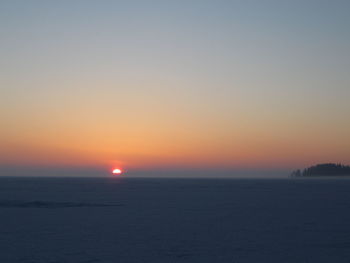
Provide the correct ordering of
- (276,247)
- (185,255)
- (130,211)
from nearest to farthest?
(185,255) < (276,247) < (130,211)

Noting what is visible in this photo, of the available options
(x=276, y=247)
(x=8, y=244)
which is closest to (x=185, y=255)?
(x=276, y=247)

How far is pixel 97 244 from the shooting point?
53.5ft

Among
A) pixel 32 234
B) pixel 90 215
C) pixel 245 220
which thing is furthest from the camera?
pixel 90 215

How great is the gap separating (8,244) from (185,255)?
5.66 metres

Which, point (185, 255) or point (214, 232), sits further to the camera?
point (214, 232)

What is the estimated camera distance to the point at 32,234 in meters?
18.1

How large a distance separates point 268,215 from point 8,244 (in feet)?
42.6

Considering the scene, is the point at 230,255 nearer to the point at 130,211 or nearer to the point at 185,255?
the point at 185,255

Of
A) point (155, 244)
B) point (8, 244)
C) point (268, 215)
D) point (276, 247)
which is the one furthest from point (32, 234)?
point (268, 215)

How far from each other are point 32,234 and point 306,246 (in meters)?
9.33

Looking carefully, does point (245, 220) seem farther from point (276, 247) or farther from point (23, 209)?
point (23, 209)

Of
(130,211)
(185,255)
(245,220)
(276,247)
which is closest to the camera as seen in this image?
(185,255)

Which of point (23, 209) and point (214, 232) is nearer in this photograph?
point (214, 232)

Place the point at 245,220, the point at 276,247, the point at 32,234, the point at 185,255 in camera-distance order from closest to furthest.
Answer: the point at 185,255 < the point at 276,247 < the point at 32,234 < the point at 245,220
